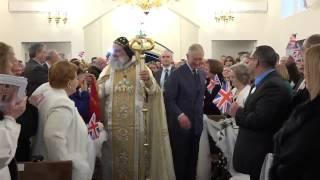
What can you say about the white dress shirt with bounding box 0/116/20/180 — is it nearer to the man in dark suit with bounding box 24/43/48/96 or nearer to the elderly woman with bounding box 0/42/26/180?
the elderly woman with bounding box 0/42/26/180

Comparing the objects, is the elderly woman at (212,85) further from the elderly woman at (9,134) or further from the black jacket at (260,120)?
the elderly woman at (9,134)

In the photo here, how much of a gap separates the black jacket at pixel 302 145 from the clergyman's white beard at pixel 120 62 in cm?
302

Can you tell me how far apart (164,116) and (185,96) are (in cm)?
38

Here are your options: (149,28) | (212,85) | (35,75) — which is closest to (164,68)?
(212,85)

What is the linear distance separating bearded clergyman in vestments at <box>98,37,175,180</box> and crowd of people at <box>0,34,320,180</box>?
0.01m

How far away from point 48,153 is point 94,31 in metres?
11.7

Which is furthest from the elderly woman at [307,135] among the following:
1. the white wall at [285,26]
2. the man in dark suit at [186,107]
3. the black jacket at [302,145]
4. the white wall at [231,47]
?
the white wall at [231,47]

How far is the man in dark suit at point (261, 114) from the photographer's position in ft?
12.7

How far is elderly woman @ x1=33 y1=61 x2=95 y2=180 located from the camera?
393cm

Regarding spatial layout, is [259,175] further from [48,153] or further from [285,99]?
[48,153]

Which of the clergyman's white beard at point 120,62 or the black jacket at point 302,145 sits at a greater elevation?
the clergyman's white beard at point 120,62

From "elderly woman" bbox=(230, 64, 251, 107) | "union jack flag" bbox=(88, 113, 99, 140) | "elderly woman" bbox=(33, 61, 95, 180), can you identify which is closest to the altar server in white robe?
"elderly woman" bbox=(33, 61, 95, 180)

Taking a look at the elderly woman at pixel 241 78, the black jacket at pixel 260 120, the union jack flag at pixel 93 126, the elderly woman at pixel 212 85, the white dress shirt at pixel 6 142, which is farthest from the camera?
the elderly woman at pixel 212 85

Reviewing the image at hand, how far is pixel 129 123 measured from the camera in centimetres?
576
